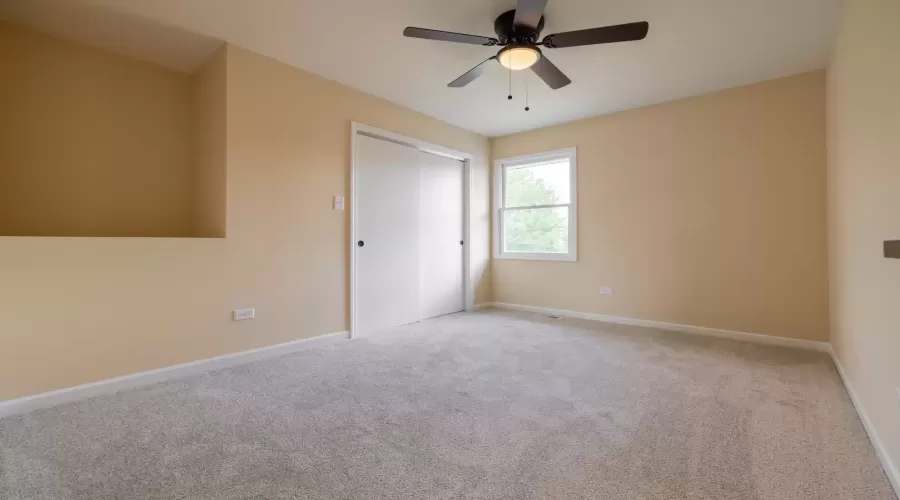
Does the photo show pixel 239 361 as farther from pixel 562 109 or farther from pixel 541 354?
pixel 562 109

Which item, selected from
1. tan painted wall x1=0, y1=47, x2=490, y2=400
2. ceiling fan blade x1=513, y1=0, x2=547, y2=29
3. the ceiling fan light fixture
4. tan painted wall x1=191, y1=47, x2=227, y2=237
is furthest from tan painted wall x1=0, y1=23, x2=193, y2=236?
ceiling fan blade x1=513, y1=0, x2=547, y2=29

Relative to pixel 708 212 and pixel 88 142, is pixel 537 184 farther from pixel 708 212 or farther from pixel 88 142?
pixel 88 142

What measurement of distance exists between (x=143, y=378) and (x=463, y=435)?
2.20 metres

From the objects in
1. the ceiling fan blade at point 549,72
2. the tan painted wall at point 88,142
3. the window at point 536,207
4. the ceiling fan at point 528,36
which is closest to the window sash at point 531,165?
the window at point 536,207

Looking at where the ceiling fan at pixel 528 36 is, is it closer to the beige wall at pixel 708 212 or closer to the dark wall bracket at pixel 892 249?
the dark wall bracket at pixel 892 249

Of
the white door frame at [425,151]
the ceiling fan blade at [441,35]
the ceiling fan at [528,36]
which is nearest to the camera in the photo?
the ceiling fan at [528,36]

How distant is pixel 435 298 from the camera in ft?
15.6

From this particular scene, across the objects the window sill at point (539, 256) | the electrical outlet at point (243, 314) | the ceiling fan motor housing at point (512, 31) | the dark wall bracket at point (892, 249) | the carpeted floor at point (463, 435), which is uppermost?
the ceiling fan motor housing at point (512, 31)

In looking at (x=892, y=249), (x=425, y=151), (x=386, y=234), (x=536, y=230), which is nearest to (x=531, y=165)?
(x=536, y=230)

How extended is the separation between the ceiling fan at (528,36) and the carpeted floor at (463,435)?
2.11 m

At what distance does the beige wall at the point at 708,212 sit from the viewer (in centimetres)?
328

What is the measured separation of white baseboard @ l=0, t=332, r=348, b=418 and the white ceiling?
2359 millimetres

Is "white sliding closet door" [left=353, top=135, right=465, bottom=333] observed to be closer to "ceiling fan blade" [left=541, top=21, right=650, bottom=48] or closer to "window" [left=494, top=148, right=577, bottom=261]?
"window" [left=494, top=148, right=577, bottom=261]

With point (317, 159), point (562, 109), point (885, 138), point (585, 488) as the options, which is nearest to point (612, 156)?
point (562, 109)
